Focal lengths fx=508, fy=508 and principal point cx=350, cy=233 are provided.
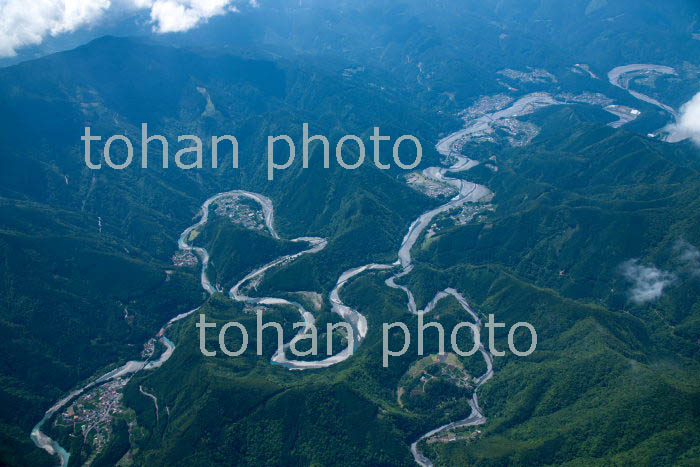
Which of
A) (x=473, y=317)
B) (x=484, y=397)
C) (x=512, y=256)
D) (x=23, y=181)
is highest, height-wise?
(x=23, y=181)

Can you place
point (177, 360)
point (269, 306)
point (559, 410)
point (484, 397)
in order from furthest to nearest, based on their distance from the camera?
1. point (269, 306)
2. point (177, 360)
3. point (484, 397)
4. point (559, 410)

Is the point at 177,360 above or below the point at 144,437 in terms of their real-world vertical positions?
above

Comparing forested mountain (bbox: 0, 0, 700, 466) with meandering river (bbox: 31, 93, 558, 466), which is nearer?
forested mountain (bbox: 0, 0, 700, 466)

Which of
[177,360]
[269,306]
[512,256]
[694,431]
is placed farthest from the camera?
[512,256]

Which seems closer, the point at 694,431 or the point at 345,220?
the point at 694,431

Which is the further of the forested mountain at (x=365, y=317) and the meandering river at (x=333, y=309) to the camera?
the meandering river at (x=333, y=309)

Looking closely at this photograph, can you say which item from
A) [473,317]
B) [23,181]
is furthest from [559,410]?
[23,181]

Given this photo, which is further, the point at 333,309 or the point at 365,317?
the point at 333,309

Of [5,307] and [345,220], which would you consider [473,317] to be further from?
Result: [5,307]

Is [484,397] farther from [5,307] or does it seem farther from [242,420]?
[5,307]
